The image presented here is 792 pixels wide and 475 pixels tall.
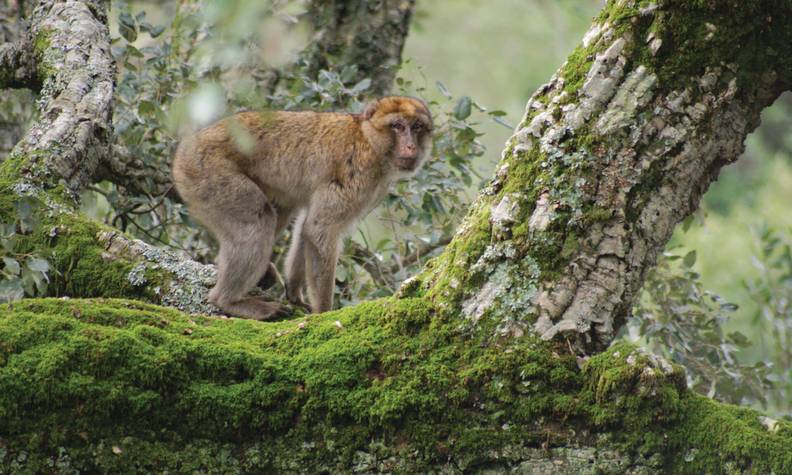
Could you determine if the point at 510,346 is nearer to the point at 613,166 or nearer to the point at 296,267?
the point at 613,166

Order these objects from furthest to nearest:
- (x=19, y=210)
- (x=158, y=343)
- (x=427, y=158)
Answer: (x=427, y=158), (x=19, y=210), (x=158, y=343)

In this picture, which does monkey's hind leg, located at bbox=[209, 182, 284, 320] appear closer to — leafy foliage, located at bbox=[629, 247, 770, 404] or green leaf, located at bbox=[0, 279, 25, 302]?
green leaf, located at bbox=[0, 279, 25, 302]

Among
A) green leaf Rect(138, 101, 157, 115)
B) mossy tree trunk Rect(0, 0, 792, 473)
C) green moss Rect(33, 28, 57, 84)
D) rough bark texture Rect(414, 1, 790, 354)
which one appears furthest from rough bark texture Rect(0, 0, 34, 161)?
rough bark texture Rect(414, 1, 790, 354)

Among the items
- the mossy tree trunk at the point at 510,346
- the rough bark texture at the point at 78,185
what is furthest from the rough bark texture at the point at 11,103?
the mossy tree trunk at the point at 510,346

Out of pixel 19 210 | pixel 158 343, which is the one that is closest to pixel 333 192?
pixel 19 210

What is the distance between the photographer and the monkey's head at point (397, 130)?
251 inches

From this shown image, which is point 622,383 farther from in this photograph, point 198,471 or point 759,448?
point 198,471

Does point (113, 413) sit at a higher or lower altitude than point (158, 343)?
lower

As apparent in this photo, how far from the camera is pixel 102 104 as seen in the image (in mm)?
5109

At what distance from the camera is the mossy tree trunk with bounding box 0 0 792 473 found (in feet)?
10.0

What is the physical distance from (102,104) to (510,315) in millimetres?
2866

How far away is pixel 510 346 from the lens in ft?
10.9

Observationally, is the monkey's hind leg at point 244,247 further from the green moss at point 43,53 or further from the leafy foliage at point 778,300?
the leafy foliage at point 778,300

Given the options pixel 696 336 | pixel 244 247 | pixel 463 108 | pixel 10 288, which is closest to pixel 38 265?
pixel 10 288
